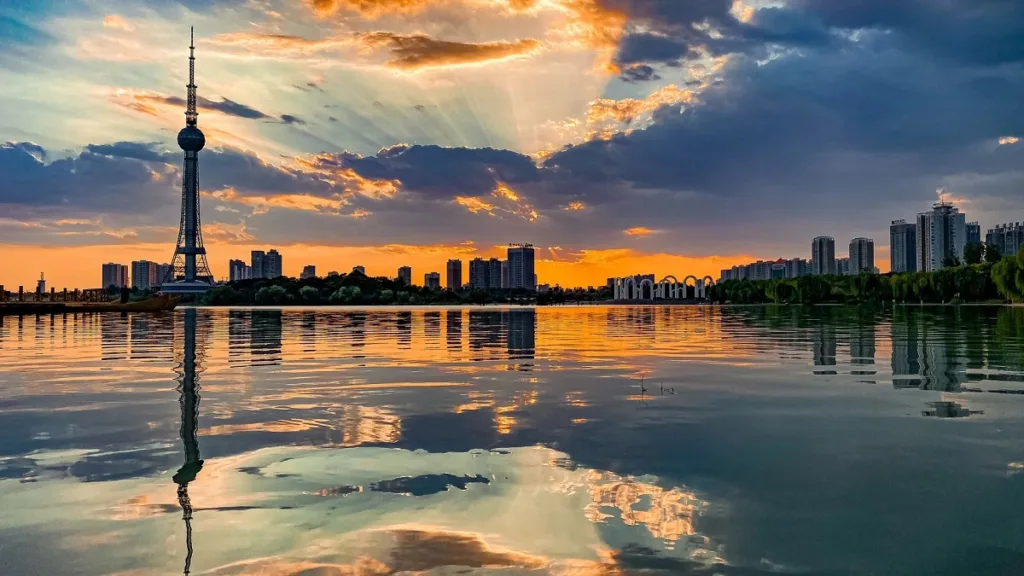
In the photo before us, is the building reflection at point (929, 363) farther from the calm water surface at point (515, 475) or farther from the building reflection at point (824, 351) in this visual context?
the building reflection at point (824, 351)

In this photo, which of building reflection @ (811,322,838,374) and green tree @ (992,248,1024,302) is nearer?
building reflection @ (811,322,838,374)

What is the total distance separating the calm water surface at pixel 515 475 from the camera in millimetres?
9352

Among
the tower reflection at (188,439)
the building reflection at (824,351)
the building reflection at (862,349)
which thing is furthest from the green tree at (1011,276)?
the tower reflection at (188,439)

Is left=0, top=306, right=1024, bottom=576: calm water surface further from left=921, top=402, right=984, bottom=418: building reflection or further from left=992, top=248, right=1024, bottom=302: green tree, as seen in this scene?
left=992, top=248, right=1024, bottom=302: green tree

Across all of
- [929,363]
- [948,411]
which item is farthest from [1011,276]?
[948,411]

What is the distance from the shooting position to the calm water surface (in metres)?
9.35

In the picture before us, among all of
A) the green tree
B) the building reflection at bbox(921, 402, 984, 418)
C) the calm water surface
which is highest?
the green tree

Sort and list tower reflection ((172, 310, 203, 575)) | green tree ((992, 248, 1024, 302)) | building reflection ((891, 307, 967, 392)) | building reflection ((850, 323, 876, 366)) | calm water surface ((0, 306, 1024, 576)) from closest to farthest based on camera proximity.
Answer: calm water surface ((0, 306, 1024, 576)) → tower reflection ((172, 310, 203, 575)) → building reflection ((891, 307, 967, 392)) → building reflection ((850, 323, 876, 366)) → green tree ((992, 248, 1024, 302))

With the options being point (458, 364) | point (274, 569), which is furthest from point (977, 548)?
point (458, 364)

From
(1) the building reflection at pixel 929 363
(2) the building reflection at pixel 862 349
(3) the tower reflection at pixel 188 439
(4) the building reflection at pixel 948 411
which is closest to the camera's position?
(3) the tower reflection at pixel 188 439

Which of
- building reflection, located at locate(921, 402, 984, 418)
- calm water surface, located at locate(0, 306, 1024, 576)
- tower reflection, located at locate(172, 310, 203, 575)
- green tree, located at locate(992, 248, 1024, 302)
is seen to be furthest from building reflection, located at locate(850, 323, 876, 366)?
green tree, located at locate(992, 248, 1024, 302)

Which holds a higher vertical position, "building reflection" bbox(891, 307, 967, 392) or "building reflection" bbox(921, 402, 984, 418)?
"building reflection" bbox(891, 307, 967, 392)

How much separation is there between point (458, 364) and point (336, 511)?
76.3 ft

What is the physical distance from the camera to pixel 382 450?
15.2 metres
